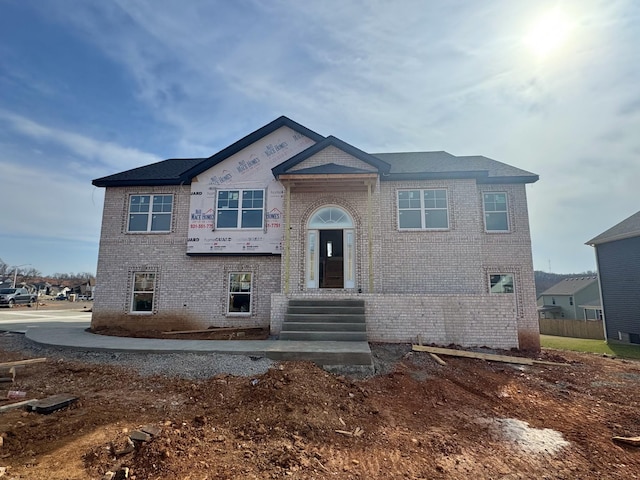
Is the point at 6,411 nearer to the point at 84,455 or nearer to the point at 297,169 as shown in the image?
the point at 84,455

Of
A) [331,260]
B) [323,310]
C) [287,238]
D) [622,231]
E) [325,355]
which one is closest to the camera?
[325,355]

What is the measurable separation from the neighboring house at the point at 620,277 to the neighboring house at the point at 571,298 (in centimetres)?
2533

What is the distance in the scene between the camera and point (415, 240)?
12.1 meters

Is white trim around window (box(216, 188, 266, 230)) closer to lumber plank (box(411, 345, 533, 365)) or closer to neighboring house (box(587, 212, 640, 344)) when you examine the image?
lumber plank (box(411, 345, 533, 365))

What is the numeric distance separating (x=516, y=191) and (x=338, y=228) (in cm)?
694

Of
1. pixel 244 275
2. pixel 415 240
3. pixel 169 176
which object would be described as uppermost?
pixel 169 176

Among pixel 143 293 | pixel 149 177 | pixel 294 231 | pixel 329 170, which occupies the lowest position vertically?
pixel 143 293

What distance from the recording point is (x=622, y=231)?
60.6 feet

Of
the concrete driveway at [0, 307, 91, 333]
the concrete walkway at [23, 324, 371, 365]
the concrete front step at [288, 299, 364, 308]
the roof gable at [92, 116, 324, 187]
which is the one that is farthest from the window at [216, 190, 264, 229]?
the concrete driveway at [0, 307, 91, 333]

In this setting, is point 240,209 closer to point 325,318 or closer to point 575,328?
point 325,318

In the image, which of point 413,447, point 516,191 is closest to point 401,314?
point 413,447

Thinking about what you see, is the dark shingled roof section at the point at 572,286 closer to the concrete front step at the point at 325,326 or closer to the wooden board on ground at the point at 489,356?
the wooden board on ground at the point at 489,356

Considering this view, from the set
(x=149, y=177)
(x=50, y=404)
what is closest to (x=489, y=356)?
(x=50, y=404)

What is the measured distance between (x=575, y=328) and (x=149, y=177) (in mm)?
28649
